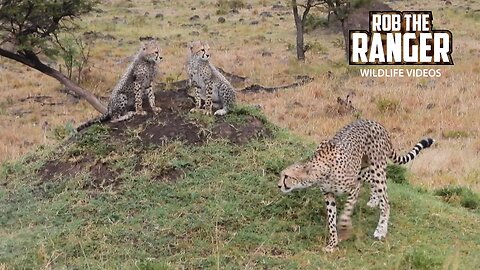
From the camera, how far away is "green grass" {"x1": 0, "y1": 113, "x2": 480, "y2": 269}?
229 inches

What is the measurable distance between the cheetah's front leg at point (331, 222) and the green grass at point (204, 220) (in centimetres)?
8

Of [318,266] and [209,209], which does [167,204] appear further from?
[318,266]

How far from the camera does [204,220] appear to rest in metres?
6.27

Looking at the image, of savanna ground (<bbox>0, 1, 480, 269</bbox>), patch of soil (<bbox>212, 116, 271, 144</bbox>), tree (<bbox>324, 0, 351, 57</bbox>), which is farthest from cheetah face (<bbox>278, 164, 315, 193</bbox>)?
tree (<bbox>324, 0, 351, 57</bbox>)

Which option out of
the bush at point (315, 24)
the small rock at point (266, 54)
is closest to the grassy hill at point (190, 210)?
the small rock at point (266, 54)

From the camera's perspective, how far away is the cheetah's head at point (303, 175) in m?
5.84

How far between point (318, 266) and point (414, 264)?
76 centimetres

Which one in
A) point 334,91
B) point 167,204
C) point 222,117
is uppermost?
point 222,117

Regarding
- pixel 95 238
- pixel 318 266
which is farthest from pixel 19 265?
pixel 318 266

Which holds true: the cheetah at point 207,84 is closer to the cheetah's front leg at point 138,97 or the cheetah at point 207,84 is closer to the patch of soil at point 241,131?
the patch of soil at point 241,131

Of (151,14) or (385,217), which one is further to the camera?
(151,14)

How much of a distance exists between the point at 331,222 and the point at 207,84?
2441mm

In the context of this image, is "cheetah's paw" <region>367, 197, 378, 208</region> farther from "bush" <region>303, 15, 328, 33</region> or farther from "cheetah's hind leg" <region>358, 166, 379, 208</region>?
"bush" <region>303, 15, 328, 33</region>

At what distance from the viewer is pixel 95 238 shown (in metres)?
6.14
